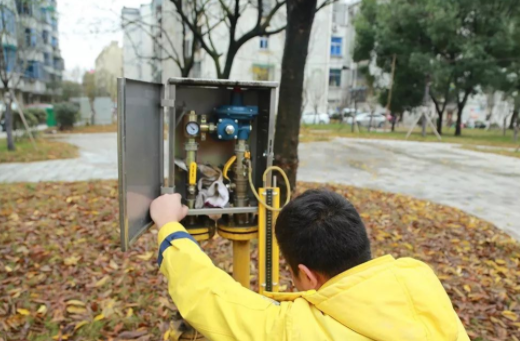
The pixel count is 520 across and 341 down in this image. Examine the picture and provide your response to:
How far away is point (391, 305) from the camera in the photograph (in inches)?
43.2

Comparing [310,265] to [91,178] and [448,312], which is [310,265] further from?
[91,178]

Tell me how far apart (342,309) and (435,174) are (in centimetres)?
915

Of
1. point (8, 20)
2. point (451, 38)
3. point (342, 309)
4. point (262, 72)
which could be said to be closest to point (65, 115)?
point (8, 20)

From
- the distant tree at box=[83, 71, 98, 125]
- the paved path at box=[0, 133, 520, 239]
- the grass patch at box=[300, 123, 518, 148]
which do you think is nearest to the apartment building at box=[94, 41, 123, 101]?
the distant tree at box=[83, 71, 98, 125]

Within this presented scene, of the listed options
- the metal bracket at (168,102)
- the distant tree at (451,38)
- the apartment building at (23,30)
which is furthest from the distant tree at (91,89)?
the metal bracket at (168,102)

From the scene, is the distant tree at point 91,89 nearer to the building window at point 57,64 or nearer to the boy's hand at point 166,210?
the building window at point 57,64

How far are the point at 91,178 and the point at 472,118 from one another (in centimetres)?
4103

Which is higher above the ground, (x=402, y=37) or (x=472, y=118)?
(x=402, y=37)

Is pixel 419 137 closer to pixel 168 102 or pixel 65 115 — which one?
pixel 65 115

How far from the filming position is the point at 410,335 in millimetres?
1077

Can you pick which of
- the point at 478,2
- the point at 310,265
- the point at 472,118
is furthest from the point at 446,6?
the point at 472,118

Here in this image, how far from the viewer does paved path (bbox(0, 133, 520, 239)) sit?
22.7 feet

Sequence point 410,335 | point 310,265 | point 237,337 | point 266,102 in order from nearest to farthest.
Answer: point 410,335, point 237,337, point 310,265, point 266,102

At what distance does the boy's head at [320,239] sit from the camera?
1298 millimetres
